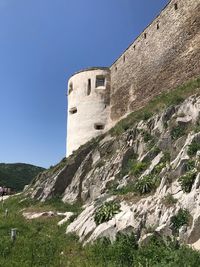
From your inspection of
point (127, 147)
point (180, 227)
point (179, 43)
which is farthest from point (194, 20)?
point (180, 227)

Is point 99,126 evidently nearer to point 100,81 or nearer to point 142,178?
point 100,81

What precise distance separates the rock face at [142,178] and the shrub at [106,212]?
0.19 meters

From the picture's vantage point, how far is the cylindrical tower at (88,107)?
30641 mm

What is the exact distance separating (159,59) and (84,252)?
16.8m

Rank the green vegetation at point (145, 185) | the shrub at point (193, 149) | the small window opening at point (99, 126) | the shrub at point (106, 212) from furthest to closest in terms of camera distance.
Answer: the small window opening at point (99, 126)
the green vegetation at point (145, 185)
the shrub at point (193, 149)
the shrub at point (106, 212)

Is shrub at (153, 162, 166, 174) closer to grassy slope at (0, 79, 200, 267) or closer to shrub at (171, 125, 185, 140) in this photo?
shrub at (171, 125, 185, 140)

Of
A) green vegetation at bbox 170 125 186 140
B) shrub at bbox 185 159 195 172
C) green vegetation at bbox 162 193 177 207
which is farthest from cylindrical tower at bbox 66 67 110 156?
green vegetation at bbox 162 193 177 207

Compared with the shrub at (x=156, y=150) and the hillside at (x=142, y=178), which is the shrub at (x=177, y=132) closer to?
the hillside at (x=142, y=178)

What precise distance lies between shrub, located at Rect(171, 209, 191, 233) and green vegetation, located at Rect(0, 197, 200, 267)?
0.52 meters

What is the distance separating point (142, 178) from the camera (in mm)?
13977

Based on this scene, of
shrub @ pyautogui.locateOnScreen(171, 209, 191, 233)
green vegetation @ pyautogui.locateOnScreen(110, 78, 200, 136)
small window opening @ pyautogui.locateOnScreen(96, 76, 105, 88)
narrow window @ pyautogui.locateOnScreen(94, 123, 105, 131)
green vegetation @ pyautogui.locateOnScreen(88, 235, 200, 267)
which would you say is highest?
small window opening @ pyautogui.locateOnScreen(96, 76, 105, 88)

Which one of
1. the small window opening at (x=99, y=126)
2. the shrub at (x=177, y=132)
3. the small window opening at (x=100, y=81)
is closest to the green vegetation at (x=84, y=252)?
the shrub at (x=177, y=132)

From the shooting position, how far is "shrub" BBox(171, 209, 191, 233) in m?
10.0

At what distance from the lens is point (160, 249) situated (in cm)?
929
